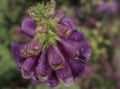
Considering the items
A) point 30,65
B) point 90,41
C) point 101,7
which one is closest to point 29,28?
point 30,65

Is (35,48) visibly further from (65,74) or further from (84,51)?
(84,51)

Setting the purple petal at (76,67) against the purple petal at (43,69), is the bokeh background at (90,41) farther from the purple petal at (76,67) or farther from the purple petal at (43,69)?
the purple petal at (43,69)

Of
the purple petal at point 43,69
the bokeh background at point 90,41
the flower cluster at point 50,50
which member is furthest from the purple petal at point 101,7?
the purple petal at point 43,69

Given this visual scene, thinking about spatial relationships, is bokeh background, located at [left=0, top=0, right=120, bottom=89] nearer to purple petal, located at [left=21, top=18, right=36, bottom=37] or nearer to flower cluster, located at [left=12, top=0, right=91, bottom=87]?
purple petal, located at [left=21, top=18, right=36, bottom=37]

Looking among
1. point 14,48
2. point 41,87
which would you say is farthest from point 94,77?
point 14,48

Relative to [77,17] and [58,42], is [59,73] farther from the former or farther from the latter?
[77,17]

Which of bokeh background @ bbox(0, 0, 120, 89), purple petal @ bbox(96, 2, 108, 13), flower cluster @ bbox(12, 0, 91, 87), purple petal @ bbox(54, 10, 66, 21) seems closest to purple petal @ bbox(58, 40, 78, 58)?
flower cluster @ bbox(12, 0, 91, 87)
